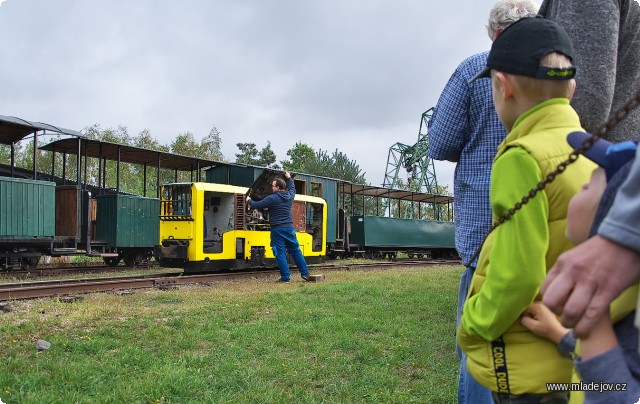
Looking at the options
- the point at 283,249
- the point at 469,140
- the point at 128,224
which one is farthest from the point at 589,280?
the point at 128,224

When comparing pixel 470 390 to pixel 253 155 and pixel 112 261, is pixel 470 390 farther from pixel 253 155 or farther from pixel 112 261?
pixel 253 155

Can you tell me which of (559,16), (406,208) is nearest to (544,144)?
(559,16)

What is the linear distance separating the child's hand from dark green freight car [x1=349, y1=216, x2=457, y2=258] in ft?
69.7

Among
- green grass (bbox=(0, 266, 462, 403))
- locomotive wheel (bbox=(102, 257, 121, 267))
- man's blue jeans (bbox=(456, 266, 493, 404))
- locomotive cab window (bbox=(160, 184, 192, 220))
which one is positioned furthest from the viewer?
locomotive wheel (bbox=(102, 257, 121, 267))

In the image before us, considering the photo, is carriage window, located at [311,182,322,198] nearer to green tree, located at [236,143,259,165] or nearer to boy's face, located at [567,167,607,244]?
boy's face, located at [567,167,607,244]

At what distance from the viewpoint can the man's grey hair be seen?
224 centimetres

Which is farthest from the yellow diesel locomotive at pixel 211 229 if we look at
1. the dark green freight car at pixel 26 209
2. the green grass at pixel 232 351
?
the green grass at pixel 232 351

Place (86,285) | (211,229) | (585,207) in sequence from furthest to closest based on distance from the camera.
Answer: (211,229) → (86,285) → (585,207)

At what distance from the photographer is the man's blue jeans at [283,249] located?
34.0 feet

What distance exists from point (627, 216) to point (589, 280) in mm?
139

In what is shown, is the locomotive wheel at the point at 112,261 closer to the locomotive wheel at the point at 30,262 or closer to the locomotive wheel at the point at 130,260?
the locomotive wheel at the point at 130,260

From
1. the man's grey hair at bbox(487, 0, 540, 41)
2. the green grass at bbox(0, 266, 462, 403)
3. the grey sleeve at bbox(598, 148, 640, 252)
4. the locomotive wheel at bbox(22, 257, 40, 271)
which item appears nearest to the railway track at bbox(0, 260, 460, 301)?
the green grass at bbox(0, 266, 462, 403)

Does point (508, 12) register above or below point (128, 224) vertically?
above

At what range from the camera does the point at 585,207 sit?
110cm
